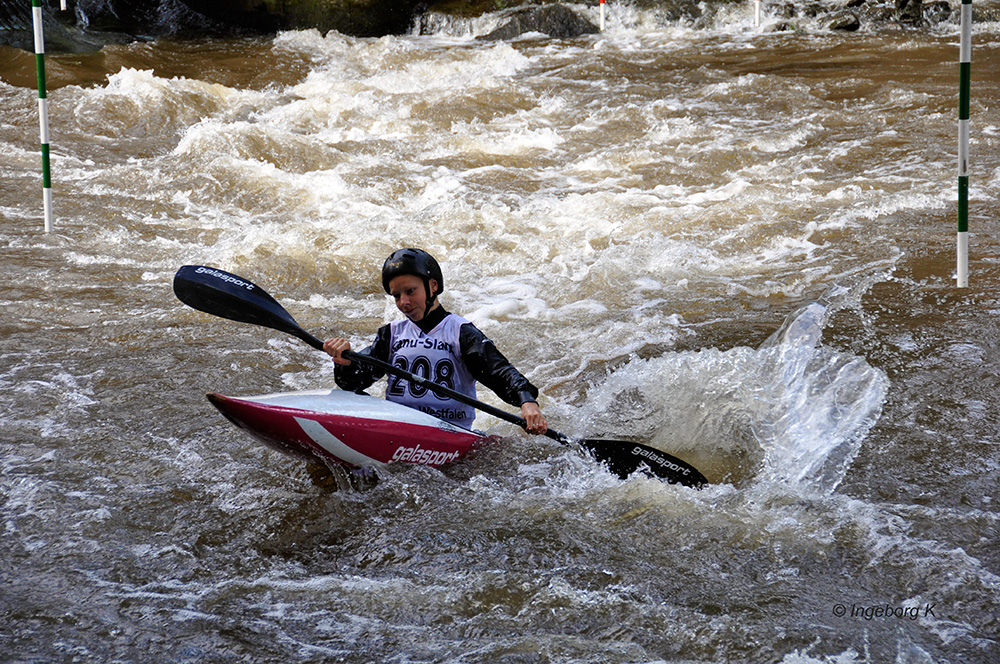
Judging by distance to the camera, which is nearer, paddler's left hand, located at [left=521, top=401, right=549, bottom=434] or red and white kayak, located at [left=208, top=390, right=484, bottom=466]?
red and white kayak, located at [left=208, top=390, right=484, bottom=466]

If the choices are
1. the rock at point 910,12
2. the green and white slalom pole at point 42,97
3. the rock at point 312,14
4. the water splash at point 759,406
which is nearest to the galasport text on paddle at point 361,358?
the water splash at point 759,406

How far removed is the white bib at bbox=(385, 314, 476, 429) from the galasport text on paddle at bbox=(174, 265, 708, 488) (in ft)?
0.21

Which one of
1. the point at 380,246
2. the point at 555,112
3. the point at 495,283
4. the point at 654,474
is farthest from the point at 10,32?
the point at 654,474

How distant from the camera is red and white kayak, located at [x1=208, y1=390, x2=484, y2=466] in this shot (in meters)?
2.80

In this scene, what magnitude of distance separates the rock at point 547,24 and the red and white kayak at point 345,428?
1084 centimetres

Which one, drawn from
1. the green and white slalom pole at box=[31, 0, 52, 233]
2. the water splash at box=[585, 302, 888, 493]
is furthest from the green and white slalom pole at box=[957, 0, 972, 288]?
the green and white slalom pole at box=[31, 0, 52, 233]

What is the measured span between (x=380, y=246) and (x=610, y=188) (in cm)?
200

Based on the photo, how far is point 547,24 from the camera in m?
13.2

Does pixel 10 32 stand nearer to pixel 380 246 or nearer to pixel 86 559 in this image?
pixel 380 246

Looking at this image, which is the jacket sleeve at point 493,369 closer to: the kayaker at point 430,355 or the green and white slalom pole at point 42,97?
the kayaker at point 430,355

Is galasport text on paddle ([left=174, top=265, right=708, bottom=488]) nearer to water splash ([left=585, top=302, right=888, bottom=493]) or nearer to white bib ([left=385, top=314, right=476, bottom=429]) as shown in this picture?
white bib ([left=385, top=314, right=476, bottom=429])

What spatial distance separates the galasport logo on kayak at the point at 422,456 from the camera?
2969mm

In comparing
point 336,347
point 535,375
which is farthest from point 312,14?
point 336,347

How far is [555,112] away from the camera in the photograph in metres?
9.08
